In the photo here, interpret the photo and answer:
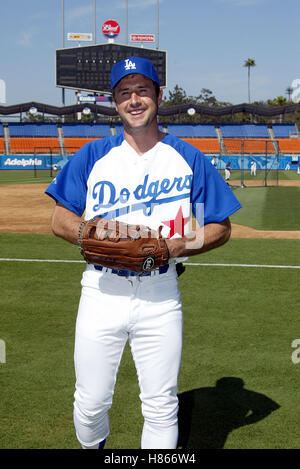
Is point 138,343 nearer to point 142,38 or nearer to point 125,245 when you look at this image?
point 125,245

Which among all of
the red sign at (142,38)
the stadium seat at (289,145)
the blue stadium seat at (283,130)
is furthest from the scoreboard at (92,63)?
the blue stadium seat at (283,130)

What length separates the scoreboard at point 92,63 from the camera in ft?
190

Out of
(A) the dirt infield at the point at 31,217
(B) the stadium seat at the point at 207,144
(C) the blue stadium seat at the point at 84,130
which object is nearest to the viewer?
(A) the dirt infield at the point at 31,217

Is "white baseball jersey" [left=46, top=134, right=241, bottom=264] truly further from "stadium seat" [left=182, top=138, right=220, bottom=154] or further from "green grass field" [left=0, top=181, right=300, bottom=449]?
"stadium seat" [left=182, top=138, right=220, bottom=154]

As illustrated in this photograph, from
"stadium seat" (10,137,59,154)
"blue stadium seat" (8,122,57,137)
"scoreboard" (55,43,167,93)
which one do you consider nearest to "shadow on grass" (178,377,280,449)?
"scoreboard" (55,43,167,93)

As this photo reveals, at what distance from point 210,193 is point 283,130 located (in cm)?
6888

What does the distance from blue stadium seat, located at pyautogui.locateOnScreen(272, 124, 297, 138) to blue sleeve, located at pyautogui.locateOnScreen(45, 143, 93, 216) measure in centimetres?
6807

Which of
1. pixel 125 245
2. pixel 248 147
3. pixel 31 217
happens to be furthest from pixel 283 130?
pixel 125 245

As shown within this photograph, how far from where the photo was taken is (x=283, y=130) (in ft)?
224

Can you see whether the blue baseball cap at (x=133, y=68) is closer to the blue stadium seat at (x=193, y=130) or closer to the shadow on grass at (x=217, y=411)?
the shadow on grass at (x=217, y=411)

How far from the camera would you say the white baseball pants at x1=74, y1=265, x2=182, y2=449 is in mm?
2811

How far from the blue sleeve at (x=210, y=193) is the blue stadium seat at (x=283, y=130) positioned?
67.9 m

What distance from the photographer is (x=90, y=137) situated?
64.5m
